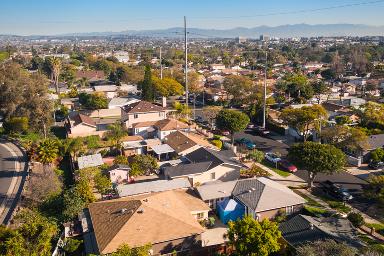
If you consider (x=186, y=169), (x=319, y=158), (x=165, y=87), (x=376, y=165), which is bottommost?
(x=376, y=165)

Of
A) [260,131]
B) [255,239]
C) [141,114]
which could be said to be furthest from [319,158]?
[141,114]

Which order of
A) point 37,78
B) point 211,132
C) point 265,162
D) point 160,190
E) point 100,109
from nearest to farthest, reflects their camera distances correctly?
point 160,190 < point 265,162 < point 37,78 < point 211,132 < point 100,109

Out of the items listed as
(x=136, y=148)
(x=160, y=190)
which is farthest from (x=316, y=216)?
(x=136, y=148)

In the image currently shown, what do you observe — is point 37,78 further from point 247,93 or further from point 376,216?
point 376,216

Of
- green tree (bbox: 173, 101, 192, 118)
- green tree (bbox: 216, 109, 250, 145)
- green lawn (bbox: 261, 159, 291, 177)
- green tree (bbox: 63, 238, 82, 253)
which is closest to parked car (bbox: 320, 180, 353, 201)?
green lawn (bbox: 261, 159, 291, 177)

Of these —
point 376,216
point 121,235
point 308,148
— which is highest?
point 308,148

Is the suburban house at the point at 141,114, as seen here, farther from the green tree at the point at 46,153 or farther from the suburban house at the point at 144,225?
the suburban house at the point at 144,225

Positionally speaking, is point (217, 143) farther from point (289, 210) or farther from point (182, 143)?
point (289, 210)

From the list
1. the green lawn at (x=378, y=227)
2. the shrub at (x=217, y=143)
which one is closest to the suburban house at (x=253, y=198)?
the green lawn at (x=378, y=227)

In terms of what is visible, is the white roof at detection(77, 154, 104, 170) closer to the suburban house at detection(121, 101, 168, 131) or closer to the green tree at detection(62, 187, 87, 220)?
the green tree at detection(62, 187, 87, 220)
